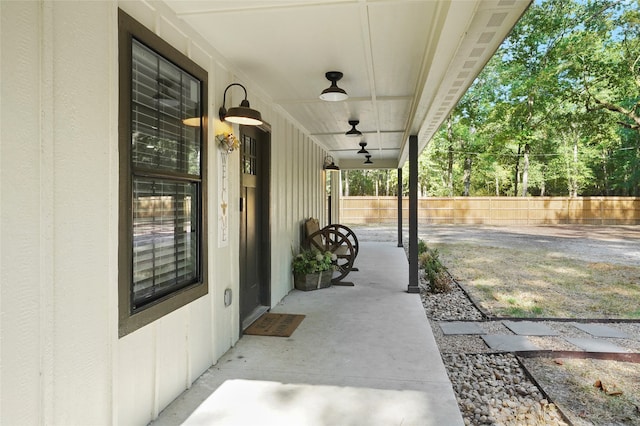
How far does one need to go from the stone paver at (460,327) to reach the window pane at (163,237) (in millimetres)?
2716

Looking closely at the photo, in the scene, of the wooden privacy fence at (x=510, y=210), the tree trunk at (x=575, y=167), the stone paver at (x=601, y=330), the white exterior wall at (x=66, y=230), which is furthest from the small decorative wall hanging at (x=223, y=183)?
the tree trunk at (x=575, y=167)

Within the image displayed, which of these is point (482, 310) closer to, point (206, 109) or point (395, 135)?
point (395, 135)

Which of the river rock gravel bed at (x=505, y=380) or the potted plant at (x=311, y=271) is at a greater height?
the potted plant at (x=311, y=271)

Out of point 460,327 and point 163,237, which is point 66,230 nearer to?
point 163,237

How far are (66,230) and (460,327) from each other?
3.79m

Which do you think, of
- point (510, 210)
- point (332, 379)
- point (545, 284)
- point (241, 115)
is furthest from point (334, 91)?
point (510, 210)

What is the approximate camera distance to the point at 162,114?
7.59 ft

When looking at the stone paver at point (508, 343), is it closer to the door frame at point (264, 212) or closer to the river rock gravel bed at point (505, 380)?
the river rock gravel bed at point (505, 380)

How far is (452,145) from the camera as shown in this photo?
2312 cm

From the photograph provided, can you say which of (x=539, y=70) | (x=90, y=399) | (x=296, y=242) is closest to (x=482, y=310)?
(x=296, y=242)

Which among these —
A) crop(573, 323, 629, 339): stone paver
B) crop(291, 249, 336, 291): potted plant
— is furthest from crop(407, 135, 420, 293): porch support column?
crop(573, 323, 629, 339): stone paver

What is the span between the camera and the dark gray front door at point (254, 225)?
3896 mm

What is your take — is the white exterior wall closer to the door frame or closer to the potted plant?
the door frame

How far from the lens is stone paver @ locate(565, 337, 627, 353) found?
11.5 feet
